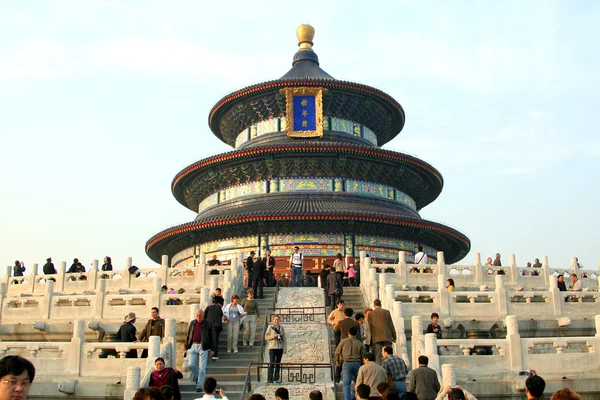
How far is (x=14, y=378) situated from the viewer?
4852mm

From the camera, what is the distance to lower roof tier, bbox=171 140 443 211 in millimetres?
36344

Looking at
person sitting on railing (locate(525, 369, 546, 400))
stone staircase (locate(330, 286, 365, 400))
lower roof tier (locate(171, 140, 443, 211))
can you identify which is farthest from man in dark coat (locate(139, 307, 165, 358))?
lower roof tier (locate(171, 140, 443, 211))

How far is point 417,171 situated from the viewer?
3866 centimetres

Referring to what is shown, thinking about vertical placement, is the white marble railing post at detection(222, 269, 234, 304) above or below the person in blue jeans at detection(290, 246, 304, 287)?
below

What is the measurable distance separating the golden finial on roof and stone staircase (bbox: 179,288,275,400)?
30.1 m

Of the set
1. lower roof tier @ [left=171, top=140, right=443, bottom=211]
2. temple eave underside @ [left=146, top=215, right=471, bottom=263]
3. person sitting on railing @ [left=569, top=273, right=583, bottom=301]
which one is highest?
lower roof tier @ [left=171, top=140, right=443, bottom=211]

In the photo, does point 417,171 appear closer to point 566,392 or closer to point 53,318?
point 53,318

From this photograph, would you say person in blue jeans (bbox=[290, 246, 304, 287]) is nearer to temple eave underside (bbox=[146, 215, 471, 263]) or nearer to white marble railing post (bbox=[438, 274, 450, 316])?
temple eave underside (bbox=[146, 215, 471, 263])

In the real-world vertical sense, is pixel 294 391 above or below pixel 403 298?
below

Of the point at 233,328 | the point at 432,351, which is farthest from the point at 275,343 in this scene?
the point at 432,351

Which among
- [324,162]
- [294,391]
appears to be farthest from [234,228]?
[294,391]

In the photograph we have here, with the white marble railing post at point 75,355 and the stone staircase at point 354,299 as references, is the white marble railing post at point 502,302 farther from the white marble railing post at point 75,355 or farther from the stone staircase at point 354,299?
the white marble railing post at point 75,355

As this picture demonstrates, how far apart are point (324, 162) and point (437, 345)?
24.0 m

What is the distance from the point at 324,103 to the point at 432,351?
92.8 ft
